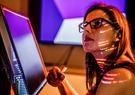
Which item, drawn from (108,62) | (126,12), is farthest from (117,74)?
(126,12)

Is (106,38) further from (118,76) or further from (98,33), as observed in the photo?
(118,76)

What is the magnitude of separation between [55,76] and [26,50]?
0.24m

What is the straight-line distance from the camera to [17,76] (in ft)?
2.95

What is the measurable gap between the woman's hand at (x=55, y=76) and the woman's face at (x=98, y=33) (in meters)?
0.16

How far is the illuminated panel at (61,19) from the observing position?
89.9 inches

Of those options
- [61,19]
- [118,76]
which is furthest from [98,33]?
[61,19]

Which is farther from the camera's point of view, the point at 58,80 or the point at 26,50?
the point at 58,80

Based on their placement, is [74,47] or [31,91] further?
[74,47]

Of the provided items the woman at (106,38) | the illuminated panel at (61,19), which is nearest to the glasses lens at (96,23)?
the woman at (106,38)

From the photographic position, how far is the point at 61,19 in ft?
7.66

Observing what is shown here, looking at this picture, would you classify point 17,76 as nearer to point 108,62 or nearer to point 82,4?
point 108,62

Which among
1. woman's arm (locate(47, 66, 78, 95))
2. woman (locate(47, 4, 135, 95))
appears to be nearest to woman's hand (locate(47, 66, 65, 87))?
woman's arm (locate(47, 66, 78, 95))

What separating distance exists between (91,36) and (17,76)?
0.35m

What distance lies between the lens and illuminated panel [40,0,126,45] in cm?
228
